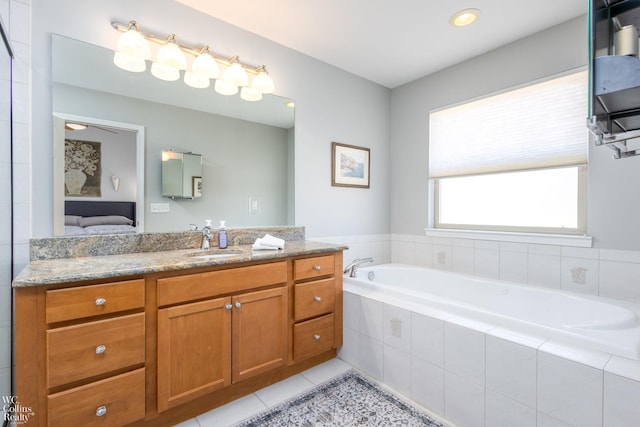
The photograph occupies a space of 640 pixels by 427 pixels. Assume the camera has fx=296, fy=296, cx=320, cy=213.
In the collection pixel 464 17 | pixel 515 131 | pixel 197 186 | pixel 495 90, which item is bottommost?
pixel 197 186

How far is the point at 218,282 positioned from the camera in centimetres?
157

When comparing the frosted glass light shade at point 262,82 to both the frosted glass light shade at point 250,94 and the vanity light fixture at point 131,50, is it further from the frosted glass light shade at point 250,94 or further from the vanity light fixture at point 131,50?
the vanity light fixture at point 131,50

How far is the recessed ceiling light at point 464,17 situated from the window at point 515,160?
0.69 metres

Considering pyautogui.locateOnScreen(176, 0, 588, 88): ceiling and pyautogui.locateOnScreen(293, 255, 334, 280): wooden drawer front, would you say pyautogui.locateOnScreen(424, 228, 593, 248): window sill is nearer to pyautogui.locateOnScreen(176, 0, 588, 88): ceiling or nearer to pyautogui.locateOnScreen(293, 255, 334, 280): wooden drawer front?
pyautogui.locateOnScreen(293, 255, 334, 280): wooden drawer front

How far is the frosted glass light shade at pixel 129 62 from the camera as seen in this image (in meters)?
1.76

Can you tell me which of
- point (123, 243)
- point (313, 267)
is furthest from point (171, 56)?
point (313, 267)

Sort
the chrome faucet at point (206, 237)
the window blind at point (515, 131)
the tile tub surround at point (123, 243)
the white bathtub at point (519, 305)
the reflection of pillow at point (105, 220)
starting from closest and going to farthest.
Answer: the white bathtub at point (519, 305) < the tile tub surround at point (123, 243) < the reflection of pillow at point (105, 220) < the chrome faucet at point (206, 237) < the window blind at point (515, 131)

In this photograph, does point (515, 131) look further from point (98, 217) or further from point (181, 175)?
point (98, 217)

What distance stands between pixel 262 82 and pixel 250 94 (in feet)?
0.43

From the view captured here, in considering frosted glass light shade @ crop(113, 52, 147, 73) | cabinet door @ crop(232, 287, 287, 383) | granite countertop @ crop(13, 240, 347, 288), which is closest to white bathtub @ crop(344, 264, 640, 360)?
cabinet door @ crop(232, 287, 287, 383)

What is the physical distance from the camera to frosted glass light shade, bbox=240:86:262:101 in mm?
2252

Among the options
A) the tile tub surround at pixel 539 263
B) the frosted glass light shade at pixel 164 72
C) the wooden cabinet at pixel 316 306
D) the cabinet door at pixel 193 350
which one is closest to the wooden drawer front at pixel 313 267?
the wooden cabinet at pixel 316 306

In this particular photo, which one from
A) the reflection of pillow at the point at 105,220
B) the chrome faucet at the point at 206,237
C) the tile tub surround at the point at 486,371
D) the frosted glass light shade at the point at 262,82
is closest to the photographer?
the tile tub surround at the point at 486,371

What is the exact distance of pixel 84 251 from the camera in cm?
165
